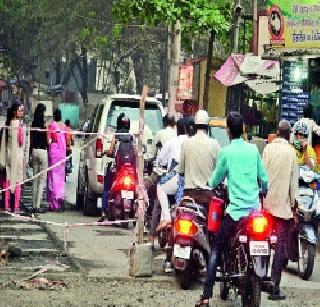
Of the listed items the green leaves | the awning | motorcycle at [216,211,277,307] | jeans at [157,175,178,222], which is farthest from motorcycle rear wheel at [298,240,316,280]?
the awning

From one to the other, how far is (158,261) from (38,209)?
5427 millimetres

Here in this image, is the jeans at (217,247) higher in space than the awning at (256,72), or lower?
lower

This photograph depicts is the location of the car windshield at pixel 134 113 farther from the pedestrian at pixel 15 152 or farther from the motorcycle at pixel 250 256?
the motorcycle at pixel 250 256

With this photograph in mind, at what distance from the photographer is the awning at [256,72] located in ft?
76.3

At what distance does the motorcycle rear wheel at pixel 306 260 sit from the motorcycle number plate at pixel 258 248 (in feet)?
9.22

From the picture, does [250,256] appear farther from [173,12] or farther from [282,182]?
[173,12]

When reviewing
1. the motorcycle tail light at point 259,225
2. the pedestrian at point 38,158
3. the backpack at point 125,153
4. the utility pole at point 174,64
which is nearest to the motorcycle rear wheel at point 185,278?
the motorcycle tail light at point 259,225

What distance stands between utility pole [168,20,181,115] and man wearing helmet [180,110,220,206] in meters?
16.7

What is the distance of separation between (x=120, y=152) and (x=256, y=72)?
28.7 feet

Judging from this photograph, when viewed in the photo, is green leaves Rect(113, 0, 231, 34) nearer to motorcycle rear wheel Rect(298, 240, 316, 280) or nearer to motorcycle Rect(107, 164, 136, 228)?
motorcycle Rect(107, 164, 136, 228)

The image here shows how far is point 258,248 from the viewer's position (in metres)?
8.37

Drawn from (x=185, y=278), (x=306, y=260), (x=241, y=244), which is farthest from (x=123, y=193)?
(x=241, y=244)

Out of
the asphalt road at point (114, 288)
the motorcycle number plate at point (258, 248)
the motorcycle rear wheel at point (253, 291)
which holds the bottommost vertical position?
the asphalt road at point (114, 288)

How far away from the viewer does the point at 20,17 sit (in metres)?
57.7
